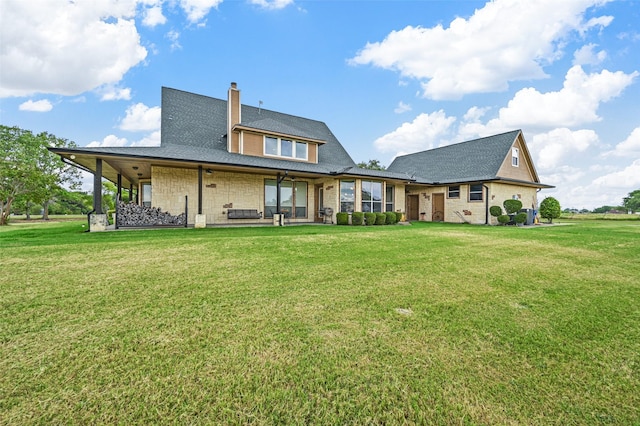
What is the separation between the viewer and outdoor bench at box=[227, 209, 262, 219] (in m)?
13.7

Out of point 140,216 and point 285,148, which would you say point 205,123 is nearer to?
point 285,148

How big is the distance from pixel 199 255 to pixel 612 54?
972 inches

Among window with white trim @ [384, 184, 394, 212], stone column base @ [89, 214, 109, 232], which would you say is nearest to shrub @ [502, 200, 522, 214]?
window with white trim @ [384, 184, 394, 212]

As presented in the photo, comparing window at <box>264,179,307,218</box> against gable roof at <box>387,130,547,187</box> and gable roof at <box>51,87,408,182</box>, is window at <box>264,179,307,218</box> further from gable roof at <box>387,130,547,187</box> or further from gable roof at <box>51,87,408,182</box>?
gable roof at <box>387,130,547,187</box>

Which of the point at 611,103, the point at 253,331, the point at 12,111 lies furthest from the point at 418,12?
the point at 12,111

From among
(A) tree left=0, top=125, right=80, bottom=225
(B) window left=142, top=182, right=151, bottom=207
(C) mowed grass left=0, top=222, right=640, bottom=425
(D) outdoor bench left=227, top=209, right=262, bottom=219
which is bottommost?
(C) mowed grass left=0, top=222, right=640, bottom=425

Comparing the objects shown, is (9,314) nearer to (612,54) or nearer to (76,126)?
(612,54)

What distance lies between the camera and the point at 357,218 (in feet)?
48.7

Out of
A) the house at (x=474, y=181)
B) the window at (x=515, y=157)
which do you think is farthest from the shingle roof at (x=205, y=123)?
the window at (x=515, y=157)

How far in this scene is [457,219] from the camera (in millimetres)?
18828

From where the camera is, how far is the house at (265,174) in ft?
38.6

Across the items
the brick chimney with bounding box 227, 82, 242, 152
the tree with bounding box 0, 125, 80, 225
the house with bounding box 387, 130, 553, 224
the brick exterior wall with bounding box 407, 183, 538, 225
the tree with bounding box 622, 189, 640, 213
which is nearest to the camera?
the brick chimney with bounding box 227, 82, 242, 152

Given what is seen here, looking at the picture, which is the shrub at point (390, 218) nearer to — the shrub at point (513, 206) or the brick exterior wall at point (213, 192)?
the brick exterior wall at point (213, 192)

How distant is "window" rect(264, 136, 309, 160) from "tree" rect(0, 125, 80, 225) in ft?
42.0
